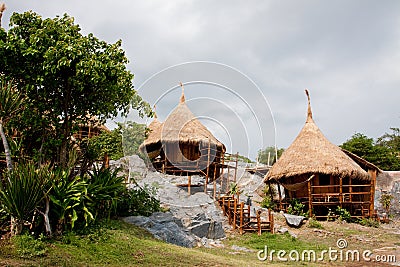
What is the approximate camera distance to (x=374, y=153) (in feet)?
91.1

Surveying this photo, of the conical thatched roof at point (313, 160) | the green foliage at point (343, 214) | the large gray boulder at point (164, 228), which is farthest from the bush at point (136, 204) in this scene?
the green foliage at point (343, 214)

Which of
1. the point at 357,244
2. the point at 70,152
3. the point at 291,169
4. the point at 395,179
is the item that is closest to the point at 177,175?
the point at 291,169

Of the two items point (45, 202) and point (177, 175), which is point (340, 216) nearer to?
point (177, 175)

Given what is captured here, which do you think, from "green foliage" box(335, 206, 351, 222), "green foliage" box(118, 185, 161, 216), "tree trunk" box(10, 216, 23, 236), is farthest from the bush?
"green foliage" box(335, 206, 351, 222)

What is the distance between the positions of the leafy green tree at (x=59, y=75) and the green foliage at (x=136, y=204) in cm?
201

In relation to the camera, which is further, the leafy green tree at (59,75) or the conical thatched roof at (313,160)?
the conical thatched roof at (313,160)

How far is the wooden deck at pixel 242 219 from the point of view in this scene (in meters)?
12.0

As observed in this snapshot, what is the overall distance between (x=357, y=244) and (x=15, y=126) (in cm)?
896

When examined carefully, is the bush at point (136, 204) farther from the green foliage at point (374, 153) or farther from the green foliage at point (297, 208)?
the green foliage at point (374, 153)

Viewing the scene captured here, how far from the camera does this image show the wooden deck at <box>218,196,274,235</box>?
12.0 m

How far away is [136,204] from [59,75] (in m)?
3.60

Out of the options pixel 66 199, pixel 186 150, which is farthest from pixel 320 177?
pixel 66 199

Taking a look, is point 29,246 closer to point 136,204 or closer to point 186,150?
point 136,204

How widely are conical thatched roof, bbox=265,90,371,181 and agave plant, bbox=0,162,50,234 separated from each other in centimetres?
1157
